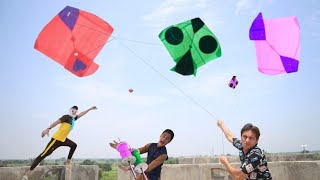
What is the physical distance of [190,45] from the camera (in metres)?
5.71

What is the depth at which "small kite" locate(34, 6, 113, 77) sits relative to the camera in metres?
5.45

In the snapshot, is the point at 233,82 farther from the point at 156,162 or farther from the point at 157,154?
the point at 156,162

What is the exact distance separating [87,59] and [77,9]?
3.16ft

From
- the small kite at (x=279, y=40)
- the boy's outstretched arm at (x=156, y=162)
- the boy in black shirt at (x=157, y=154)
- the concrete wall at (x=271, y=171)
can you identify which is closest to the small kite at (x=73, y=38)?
the boy in black shirt at (x=157, y=154)

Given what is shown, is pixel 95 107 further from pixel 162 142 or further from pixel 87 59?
pixel 162 142

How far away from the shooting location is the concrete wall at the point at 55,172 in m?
6.45

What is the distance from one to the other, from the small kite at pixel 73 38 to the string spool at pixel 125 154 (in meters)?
2.44

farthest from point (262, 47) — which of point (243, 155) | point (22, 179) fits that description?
point (22, 179)

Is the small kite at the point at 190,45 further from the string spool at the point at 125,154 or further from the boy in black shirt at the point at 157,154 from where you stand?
the string spool at the point at 125,154

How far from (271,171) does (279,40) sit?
4175 mm

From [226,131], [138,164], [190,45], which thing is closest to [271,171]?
[190,45]

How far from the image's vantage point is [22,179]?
622 centimetres

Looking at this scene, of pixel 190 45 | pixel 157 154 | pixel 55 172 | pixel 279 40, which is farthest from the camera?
pixel 55 172

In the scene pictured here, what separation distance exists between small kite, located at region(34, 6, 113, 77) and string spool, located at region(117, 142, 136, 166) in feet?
8.00
